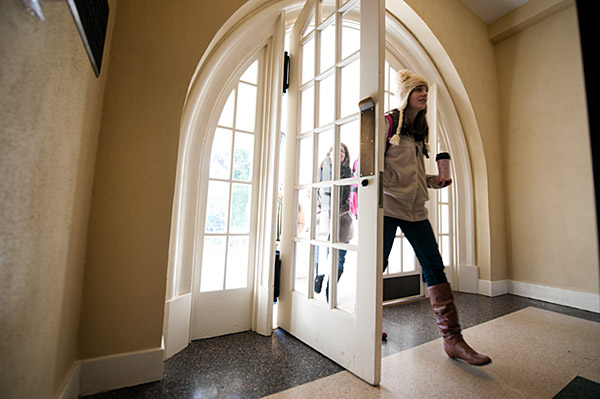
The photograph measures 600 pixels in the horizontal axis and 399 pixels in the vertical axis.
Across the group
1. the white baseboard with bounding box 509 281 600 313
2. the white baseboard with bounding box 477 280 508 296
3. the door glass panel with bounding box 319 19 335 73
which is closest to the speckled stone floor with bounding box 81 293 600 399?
the white baseboard with bounding box 477 280 508 296

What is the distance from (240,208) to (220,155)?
0.35m

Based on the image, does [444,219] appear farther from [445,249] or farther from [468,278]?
[468,278]

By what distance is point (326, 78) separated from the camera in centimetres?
153

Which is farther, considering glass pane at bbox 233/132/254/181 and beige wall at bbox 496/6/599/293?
beige wall at bbox 496/6/599/293

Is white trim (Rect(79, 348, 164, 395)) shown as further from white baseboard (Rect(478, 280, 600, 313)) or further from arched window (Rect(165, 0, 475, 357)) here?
white baseboard (Rect(478, 280, 600, 313))

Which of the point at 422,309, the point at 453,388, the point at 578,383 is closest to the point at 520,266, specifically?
the point at 422,309

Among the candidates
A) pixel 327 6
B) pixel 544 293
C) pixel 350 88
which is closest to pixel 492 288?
pixel 544 293

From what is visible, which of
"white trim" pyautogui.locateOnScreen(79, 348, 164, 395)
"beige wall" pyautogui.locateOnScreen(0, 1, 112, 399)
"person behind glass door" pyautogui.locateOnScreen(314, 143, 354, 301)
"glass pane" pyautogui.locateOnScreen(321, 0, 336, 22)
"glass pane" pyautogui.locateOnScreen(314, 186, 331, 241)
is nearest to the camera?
"beige wall" pyautogui.locateOnScreen(0, 1, 112, 399)

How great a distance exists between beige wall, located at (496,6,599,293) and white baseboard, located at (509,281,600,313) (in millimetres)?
50

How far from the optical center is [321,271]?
1414mm

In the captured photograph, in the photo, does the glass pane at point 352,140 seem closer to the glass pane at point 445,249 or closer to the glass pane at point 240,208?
the glass pane at point 240,208

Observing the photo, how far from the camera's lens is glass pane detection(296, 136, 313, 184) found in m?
1.58

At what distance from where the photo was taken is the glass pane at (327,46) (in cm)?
153

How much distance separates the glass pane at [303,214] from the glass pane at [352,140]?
1.16ft
